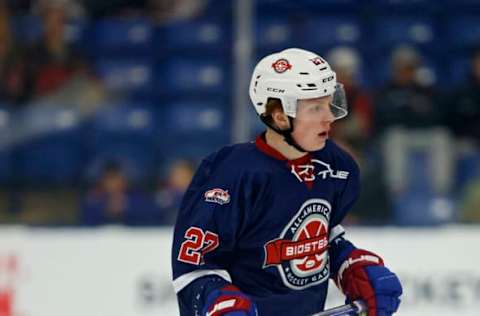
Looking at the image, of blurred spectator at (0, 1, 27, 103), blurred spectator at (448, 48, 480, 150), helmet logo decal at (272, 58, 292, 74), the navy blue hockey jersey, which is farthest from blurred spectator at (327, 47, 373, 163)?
helmet logo decal at (272, 58, 292, 74)

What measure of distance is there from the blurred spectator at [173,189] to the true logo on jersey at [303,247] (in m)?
1.89

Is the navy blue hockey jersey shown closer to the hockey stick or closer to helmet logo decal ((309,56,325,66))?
the hockey stick

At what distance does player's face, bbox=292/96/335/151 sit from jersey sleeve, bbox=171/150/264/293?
16 centimetres

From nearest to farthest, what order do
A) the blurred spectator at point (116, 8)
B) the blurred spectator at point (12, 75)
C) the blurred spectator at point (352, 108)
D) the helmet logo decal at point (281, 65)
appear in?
the helmet logo decal at point (281, 65), the blurred spectator at point (352, 108), the blurred spectator at point (12, 75), the blurred spectator at point (116, 8)

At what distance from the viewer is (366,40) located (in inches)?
198

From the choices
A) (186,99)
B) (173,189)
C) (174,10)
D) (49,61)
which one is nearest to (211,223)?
(173,189)

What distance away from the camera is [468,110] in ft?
15.5

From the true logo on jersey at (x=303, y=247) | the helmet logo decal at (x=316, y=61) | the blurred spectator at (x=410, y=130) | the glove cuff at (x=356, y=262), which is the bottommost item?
the blurred spectator at (x=410, y=130)

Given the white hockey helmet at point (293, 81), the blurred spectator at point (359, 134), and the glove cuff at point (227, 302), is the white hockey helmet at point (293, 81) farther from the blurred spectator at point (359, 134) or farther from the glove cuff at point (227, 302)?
the blurred spectator at point (359, 134)

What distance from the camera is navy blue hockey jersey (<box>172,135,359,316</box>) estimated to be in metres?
2.54

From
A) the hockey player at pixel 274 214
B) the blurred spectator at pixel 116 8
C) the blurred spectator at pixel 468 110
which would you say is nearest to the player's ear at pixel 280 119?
the hockey player at pixel 274 214

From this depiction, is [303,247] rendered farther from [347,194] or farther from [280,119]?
[280,119]

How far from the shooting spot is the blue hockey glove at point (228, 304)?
246cm

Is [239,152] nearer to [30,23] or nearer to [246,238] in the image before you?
[246,238]
